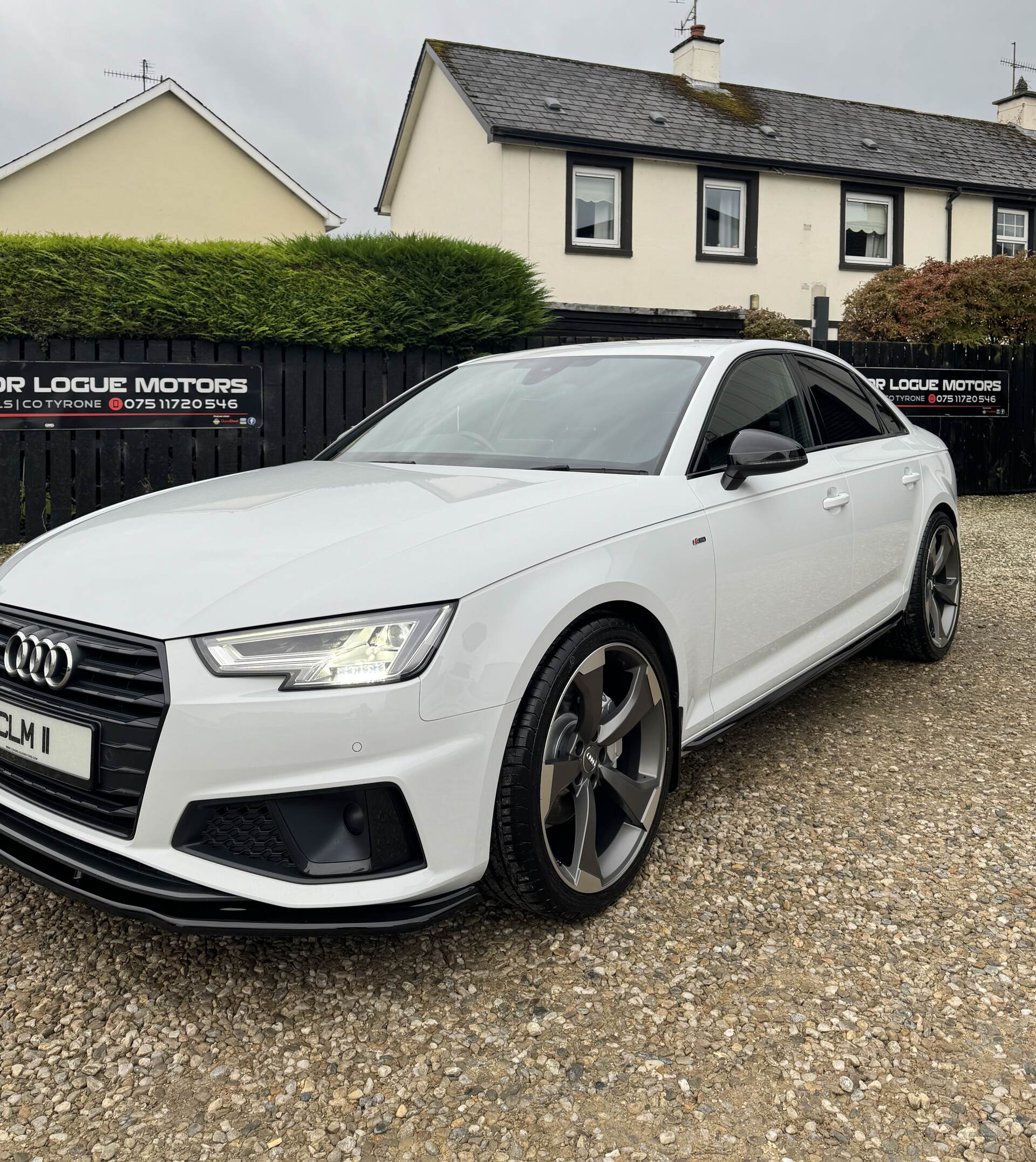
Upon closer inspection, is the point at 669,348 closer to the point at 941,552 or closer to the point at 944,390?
the point at 941,552

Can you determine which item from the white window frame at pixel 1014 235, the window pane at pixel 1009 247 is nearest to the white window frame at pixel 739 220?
the white window frame at pixel 1014 235

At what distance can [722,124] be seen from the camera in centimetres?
1967

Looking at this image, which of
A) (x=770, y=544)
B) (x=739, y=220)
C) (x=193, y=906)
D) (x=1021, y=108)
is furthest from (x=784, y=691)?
(x=1021, y=108)

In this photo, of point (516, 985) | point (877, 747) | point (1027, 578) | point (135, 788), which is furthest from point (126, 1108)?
point (1027, 578)

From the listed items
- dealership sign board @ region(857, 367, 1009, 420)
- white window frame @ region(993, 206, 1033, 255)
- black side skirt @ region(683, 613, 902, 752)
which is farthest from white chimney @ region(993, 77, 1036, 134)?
black side skirt @ region(683, 613, 902, 752)

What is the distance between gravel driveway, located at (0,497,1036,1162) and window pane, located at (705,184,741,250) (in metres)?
17.3

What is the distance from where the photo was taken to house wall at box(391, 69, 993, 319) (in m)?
17.5

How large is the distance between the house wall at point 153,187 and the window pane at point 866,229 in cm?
1168

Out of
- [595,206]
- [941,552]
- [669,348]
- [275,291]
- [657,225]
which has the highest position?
[595,206]

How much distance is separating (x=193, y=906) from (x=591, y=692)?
107 cm

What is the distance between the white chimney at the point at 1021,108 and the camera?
2484cm

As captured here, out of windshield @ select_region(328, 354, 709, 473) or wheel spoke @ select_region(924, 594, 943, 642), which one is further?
wheel spoke @ select_region(924, 594, 943, 642)

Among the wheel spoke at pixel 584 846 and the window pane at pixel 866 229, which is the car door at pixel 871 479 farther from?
the window pane at pixel 866 229

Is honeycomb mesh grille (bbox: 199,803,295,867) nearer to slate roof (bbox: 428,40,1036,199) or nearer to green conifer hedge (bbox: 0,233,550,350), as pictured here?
green conifer hedge (bbox: 0,233,550,350)
